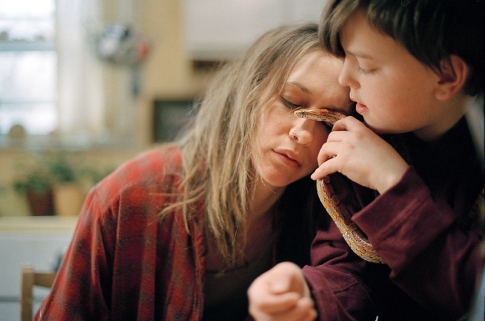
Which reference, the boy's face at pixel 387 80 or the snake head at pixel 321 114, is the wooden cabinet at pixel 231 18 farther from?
the boy's face at pixel 387 80

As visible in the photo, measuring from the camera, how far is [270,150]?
2.43ft

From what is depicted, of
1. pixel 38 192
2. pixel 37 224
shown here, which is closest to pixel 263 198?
pixel 37 224

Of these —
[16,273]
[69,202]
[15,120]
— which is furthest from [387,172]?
[15,120]

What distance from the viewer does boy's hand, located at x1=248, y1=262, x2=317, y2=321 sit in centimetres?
43

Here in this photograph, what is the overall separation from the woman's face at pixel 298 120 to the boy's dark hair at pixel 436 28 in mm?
197

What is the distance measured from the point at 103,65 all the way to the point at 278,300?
2.62 meters

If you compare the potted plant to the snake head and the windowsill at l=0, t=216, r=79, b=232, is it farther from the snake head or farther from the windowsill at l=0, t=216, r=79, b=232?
the snake head

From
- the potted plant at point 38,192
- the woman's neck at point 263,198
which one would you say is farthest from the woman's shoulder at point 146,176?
the potted plant at point 38,192

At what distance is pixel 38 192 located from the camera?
2.18m

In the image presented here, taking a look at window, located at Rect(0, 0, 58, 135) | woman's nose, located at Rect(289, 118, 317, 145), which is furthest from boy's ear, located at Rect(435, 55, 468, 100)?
window, located at Rect(0, 0, 58, 135)

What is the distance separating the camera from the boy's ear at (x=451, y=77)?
0.51 metres

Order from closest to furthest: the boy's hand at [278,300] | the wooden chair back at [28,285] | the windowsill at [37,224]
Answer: the boy's hand at [278,300]
the wooden chair back at [28,285]
the windowsill at [37,224]

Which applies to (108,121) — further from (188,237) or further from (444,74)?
(444,74)

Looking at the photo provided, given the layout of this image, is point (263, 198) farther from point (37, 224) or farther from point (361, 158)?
point (37, 224)
